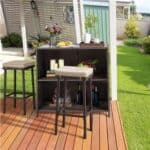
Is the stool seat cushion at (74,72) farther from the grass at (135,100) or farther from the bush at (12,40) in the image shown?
the bush at (12,40)

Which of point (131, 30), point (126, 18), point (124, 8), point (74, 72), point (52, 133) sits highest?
point (124, 8)

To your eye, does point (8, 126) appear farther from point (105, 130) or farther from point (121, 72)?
point (121, 72)

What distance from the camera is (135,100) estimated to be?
611 centimetres

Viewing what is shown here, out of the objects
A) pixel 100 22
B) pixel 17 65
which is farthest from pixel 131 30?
pixel 17 65

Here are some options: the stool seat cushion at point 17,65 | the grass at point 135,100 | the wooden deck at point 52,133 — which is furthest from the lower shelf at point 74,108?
the stool seat cushion at point 17,65

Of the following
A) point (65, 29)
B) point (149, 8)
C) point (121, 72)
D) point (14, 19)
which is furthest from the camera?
point (149, 8)

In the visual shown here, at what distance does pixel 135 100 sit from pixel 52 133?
1.98 m

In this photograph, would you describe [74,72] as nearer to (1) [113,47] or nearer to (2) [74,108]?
(2) [74,108]

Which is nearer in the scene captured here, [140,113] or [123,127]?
[123,127]

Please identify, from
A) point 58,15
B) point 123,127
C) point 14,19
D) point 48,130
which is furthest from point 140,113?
point 14,19

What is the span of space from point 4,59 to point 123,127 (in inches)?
253

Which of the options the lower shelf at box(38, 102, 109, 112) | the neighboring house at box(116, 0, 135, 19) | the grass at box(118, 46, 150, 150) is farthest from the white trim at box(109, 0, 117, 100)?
the neighboring house at box(116, 0, 135, 19)

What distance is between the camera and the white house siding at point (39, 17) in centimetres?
1150

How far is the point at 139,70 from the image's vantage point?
9078mm
